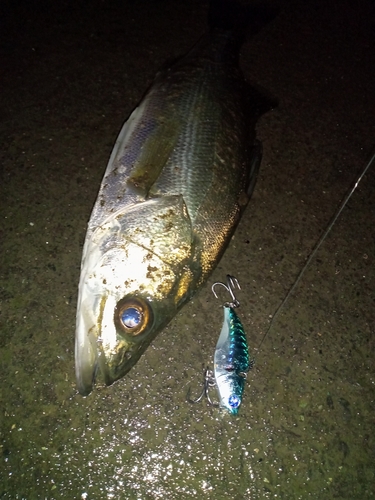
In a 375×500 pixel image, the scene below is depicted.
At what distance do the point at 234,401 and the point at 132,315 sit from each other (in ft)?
2.68

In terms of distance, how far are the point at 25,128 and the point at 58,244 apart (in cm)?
95

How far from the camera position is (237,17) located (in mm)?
3123

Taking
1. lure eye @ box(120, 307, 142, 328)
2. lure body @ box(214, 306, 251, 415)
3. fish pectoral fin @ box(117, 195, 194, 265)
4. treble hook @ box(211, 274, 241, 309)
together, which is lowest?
lure body @ box(214, 306, 251, 415)

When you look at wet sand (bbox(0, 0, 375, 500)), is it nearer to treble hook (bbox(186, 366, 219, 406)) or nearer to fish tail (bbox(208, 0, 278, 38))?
treble hook (bbox(186, 366, 219, 406))

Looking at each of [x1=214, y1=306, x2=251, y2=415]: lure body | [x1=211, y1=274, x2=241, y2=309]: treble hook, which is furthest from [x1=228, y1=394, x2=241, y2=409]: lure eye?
[x1=211, y1=274, x2=241, y2=309]: treble hook

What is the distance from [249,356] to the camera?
2.53 metres

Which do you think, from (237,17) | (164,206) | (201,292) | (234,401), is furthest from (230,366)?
(237,17)

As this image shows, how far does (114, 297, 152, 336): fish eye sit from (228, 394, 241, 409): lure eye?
696mm

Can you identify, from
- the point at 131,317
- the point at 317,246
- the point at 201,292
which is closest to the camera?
the point at 131,317

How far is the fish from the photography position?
79.4 inches

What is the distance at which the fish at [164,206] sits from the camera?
2.02m

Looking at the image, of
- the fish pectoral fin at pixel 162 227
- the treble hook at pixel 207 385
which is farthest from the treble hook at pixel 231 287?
the fish pectoral fin at pixel 162 227

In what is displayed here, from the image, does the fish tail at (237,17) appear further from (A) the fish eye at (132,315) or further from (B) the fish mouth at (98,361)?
(B) the fish mouth at (98,361)

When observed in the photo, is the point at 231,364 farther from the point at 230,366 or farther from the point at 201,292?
the point at 201,292
